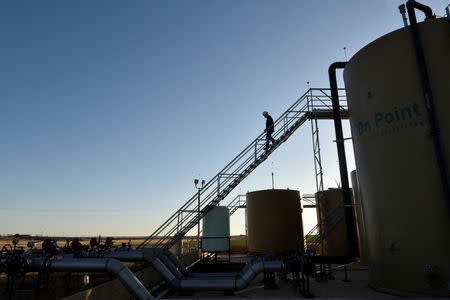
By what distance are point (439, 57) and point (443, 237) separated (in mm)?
5421

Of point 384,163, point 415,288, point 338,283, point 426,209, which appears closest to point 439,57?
point 384,163

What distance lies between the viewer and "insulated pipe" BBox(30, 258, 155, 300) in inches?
326

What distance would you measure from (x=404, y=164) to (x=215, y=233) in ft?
35.5

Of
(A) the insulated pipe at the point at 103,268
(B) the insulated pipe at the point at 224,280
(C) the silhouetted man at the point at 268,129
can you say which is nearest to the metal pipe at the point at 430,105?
(B) the insulated pipe at the point at 224,280

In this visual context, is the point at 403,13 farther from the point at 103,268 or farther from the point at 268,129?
the point at 103,268

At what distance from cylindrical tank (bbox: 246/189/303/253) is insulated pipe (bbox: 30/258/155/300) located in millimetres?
14194

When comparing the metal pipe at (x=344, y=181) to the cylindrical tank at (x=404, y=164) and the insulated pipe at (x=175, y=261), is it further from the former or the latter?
the insulated pipe at (x=175, y=261)

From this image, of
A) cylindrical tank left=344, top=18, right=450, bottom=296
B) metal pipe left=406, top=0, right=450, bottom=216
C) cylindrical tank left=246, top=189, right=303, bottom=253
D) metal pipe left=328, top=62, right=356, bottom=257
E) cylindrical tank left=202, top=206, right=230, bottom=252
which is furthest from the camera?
cylindrical tank left=246, top=189, right=303, bottom=253

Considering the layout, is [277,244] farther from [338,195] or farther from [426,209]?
[426,209]

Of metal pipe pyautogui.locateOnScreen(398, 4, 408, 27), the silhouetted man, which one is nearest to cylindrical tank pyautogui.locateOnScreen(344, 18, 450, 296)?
metal pipe pyautogui.locateOnScreen(398, 4, 408, 27)

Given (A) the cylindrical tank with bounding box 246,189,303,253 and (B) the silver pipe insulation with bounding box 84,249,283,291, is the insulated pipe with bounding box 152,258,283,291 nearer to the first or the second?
(B) the silver pipe insulation with bounding box 84,249,283,291

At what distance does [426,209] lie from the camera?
8.77 meters

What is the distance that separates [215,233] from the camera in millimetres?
17094

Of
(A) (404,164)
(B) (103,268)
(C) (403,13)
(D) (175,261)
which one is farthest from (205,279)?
(C) (403,13)
